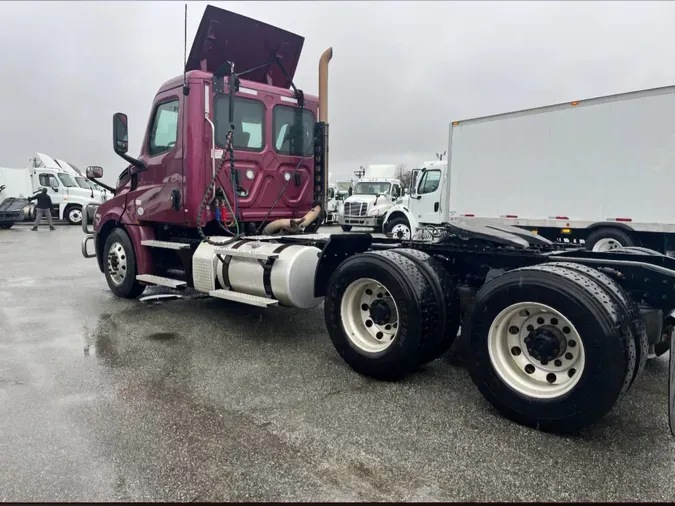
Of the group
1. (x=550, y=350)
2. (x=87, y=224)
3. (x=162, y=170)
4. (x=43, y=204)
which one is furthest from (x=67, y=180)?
(x=550, y=350)

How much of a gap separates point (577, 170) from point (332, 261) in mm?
7671

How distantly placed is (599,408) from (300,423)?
1829 millimetres

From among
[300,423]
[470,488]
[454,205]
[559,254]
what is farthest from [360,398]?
[454,205]

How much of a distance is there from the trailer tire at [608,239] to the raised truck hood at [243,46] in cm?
704

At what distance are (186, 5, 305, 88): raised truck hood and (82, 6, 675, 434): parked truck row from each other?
2cm

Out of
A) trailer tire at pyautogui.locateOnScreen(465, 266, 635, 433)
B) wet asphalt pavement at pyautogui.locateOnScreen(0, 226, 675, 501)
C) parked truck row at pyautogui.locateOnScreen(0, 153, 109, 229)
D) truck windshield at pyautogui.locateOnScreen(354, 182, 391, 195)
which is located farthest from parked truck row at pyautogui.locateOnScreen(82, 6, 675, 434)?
parked truck row at pyautogui.locateOnScreen(0, 153, 109, 229)

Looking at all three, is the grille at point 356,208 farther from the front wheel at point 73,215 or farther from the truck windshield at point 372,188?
the front wheel at point 73,215

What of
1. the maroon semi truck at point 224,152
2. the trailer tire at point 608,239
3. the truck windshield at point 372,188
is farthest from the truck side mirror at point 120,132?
the truck windshield at point 372,188

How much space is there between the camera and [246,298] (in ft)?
17.1

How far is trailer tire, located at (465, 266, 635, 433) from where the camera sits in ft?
9.53

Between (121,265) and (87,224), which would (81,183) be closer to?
(87,224)

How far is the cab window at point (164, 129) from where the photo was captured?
6.23 metres

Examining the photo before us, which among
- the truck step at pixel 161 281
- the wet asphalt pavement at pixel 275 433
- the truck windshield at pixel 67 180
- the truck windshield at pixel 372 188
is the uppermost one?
the truck windshield at pixel 67 180

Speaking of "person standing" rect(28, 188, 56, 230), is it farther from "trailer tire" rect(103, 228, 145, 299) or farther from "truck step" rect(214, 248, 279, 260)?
"truck step" rect(214, 248, 279, 260)
